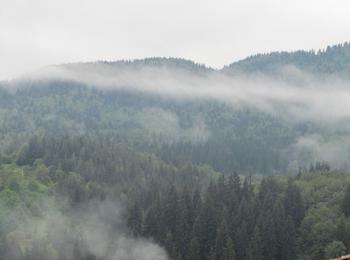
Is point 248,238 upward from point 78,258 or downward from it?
upward

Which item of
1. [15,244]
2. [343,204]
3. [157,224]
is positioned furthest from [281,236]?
[15,244]

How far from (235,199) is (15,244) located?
61489 millimetres

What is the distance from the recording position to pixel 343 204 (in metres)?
179

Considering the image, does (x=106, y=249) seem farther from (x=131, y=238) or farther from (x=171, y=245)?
(x=171, y=245)

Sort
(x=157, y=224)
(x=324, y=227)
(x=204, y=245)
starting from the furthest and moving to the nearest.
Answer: (x=157, y=224) → (x=204, y=245) → (x=324, y=227)

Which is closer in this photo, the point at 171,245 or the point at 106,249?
the point at 171,245

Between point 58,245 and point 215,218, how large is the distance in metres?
45.1

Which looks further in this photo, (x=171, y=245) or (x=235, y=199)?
(x=235, y=199)

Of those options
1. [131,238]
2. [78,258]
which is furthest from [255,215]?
[78,258]

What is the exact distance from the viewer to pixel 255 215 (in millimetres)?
182125

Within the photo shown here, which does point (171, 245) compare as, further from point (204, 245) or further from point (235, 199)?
point (235, 199)

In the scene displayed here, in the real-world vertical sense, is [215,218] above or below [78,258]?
above

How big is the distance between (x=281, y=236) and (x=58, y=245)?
63.5 m

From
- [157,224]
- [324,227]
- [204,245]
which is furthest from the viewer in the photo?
[157,224]
